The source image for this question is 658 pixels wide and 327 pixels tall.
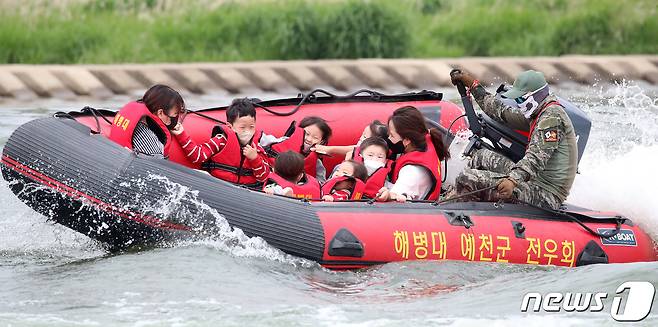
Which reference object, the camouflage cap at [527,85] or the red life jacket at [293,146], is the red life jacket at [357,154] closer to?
the red life jacket at [293,146]

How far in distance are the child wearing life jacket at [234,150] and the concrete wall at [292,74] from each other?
6.30 meters

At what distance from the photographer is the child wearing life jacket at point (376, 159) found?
7.93 metres

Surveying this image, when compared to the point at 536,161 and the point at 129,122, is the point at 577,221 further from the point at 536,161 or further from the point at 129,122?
the point at 129,122

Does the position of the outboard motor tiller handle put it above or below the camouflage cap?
below

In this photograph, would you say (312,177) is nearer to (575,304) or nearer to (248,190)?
(248,190)

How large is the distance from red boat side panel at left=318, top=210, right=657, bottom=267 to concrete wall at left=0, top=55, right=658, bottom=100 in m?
7.22

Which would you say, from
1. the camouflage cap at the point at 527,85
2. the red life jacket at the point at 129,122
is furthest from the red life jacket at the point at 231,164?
the camouflage cap at the point at 527,85

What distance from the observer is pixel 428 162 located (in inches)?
311

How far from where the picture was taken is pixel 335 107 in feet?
29.6

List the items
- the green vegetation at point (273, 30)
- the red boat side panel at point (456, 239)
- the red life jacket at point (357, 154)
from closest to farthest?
the red boat side panel at point (456, 239) < the red life jacket at point (357, 154) < the green vegetation at point (273, 30)

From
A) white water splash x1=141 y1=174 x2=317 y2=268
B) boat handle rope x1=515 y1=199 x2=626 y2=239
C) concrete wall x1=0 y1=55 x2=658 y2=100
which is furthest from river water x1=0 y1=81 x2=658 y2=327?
concrete wall x1=0 y1=55 x2=658 y2=100

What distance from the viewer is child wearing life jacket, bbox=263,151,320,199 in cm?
777

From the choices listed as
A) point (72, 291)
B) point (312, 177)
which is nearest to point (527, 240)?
point (312, 177)

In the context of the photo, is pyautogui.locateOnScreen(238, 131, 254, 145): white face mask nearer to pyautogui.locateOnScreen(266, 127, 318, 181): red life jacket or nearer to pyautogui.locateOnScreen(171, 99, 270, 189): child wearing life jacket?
pyautogui.locateOnScreen(171, 99, 270, 189): child wearing life jacket
